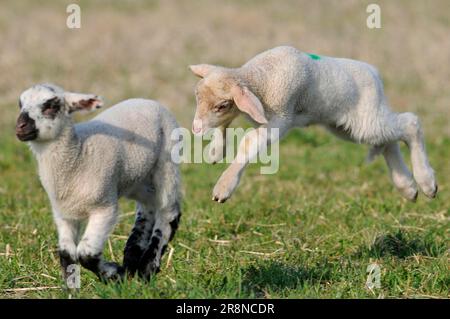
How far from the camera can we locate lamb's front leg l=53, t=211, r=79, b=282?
195 inches

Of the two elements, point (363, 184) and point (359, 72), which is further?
point (363, 184)

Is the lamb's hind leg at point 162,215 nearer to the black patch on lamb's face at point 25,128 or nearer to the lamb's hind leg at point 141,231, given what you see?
the lamb's hind leg at point 141,231

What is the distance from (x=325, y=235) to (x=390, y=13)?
1153cm

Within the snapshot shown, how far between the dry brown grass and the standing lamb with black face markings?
666cm

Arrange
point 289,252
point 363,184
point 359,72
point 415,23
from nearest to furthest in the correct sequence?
point 359,72
point 289,252
point 363,184
point 415,23

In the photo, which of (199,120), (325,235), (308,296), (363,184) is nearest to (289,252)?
(325,235)

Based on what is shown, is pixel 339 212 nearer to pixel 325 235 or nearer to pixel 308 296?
pixel 325 235

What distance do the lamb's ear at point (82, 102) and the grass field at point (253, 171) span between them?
39.2 inches

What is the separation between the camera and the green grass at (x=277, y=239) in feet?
17.3

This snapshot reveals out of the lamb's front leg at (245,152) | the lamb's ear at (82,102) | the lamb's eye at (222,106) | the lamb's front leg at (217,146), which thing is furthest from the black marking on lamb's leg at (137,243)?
the lamb's ear at (82,102)

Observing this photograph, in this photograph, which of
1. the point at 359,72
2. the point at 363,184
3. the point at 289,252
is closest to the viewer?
the point at 359,72

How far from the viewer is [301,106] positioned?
556 cm

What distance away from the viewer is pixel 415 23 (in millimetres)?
16734
